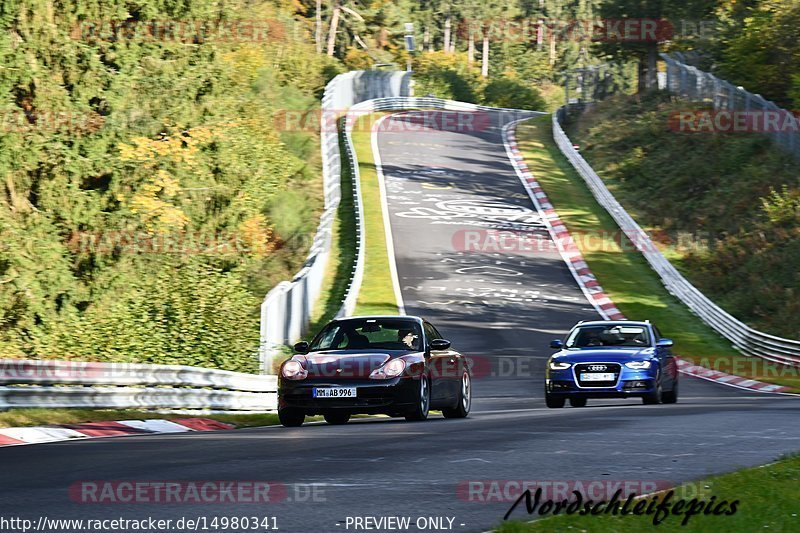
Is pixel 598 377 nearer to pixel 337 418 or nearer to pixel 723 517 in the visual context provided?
pixel 337 418

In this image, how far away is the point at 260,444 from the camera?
12.9 m

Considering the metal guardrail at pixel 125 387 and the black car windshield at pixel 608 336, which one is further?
the black car windshield at pixel 608 336

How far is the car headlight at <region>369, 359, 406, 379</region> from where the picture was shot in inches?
635

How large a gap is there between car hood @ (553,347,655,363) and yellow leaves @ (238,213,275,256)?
892 inches

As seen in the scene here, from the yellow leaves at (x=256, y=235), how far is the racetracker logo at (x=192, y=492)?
32559 millimetres

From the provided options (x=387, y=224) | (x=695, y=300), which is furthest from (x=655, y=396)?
(x=387, y=224)

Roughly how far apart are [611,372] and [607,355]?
31 centimetres

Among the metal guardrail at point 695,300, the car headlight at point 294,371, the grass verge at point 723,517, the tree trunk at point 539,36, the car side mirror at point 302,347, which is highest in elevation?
the tree trunk at point 539,36

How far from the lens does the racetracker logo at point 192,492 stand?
857cm

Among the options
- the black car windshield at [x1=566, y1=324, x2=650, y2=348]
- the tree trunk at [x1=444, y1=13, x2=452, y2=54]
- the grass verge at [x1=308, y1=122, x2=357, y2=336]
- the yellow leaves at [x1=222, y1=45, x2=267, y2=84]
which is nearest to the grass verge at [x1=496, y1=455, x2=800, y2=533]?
the black car windshield at [x1=566, y1=324, x2=650, y2=348]

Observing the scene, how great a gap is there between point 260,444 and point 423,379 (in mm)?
4031

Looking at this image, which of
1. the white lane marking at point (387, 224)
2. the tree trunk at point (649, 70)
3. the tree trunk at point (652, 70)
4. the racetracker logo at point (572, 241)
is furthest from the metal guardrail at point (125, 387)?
the tree trunk at point (652, 70)

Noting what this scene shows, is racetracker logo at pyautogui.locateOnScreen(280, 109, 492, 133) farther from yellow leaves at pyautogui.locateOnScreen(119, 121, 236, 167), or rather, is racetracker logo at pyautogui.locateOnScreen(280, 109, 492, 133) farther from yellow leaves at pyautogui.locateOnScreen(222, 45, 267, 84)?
yellow leaves at pyautogui.locateOnScreen(119, 121, 236, 167)

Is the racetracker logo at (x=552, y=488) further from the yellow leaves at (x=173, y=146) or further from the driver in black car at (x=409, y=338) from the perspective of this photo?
the yellow leaves at (x=173, y=146)
